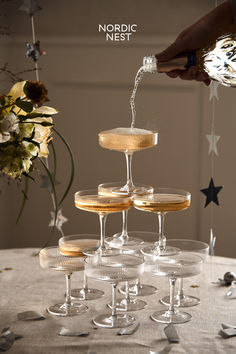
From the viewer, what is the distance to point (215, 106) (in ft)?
11.2

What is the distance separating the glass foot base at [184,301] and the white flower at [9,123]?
0.66 metres

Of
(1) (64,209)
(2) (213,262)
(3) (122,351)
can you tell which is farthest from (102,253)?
(1) (64,209)

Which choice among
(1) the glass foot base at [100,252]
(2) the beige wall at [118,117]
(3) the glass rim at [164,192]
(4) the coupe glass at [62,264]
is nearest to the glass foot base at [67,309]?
(4) the coupe glass at [62,264]

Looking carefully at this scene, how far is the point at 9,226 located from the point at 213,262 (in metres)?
2.01

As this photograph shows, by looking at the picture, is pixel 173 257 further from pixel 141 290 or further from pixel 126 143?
pixel 126 143

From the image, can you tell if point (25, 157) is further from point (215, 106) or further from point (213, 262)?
point (215, 106)

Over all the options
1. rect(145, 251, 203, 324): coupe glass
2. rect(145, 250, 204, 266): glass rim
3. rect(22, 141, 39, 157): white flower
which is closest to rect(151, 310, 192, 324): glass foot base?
rect(145, 251, 203, 324): coupe glass

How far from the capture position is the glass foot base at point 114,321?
54.0 inches

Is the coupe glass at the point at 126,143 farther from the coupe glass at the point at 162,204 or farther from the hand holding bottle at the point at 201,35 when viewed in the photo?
the hand holding bottle at the point at 201,35

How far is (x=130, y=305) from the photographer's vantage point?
1.54m

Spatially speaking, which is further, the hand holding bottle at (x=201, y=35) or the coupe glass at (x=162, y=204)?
the hand holding bottle at (x=201, y=35)

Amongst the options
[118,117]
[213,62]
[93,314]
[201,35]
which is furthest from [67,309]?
A: [118,117]

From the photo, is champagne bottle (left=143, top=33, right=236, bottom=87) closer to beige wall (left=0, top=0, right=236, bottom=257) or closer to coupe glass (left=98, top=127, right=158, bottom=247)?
coupe glass (left=98, top=127, right=158, bottom=247)

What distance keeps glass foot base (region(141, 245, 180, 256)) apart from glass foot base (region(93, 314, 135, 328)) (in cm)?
17
